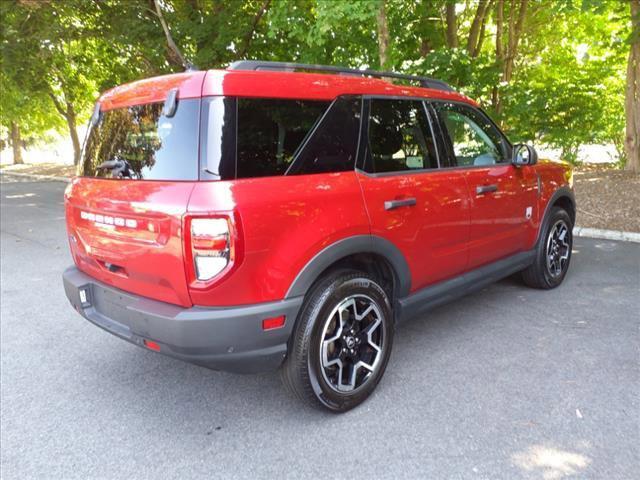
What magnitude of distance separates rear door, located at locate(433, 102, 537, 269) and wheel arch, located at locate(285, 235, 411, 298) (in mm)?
816

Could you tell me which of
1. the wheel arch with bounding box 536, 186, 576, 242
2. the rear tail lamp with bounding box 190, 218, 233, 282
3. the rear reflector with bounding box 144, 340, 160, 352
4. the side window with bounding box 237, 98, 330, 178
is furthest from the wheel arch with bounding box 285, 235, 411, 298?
the wheel arch with bounding box 536, 186, 576, 242

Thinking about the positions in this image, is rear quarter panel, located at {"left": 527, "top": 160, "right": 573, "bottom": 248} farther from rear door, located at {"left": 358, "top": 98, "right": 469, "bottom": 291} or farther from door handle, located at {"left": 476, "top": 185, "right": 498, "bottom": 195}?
rear door, located at {"left": 358, "top": 98, "right": 469, "bottom": 291}

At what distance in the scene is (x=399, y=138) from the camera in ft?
10.6

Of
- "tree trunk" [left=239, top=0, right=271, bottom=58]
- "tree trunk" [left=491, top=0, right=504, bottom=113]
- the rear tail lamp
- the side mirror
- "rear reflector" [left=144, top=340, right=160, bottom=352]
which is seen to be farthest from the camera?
"tree trunk" [left=239, top=0, right=271, bottom=58]


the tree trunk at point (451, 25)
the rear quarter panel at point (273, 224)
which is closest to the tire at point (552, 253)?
the rear quarter panel at point (273, 224)

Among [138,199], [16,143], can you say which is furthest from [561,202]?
[16,143]

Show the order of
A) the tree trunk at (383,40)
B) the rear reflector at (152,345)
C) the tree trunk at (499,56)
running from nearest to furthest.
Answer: the rear reflector at (152,345), the tree trunk at (383,40), the tree trunk at (499,56)

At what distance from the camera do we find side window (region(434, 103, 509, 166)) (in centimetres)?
365

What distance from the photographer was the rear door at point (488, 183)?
144 inches

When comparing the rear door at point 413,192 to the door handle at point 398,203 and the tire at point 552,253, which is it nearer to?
the door handle at point 398,203

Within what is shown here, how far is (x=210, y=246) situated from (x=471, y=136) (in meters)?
2.51

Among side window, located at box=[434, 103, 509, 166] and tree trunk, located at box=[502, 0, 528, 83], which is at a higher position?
tree trunk, located at box=[502, 0, 528, 83]

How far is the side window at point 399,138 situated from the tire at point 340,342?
73 cm

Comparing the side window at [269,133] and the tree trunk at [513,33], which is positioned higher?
the tree trunk at [513,33]
